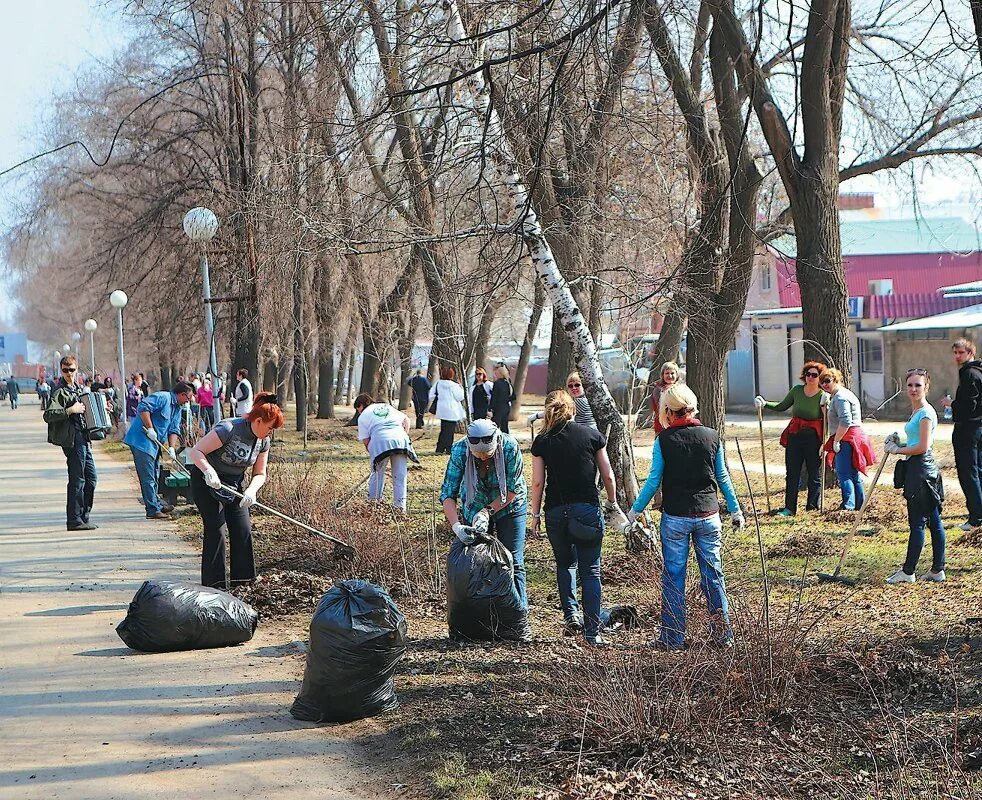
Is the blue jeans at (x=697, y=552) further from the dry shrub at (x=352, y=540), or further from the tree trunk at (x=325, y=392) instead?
the tree trunk at (x=325, y=392)

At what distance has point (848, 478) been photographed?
12.4 meters

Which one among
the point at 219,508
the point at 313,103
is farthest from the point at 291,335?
the point at 219,508

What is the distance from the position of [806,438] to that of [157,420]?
793 cm

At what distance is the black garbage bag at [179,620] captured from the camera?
7426 millimetres

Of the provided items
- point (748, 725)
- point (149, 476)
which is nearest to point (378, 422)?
point (149, 476)

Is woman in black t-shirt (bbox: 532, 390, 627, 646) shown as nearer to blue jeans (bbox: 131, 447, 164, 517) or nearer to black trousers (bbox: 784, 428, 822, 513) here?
black trousers (bbox: 784, 428, 822, 513)

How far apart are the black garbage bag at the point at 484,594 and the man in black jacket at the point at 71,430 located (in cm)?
670

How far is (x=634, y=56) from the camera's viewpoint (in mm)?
11195

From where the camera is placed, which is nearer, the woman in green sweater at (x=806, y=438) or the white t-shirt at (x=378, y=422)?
the woman in green sweater at (x=806, y=438)

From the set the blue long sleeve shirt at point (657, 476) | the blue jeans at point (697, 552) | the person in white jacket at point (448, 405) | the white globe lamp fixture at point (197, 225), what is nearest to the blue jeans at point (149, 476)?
the white globe lamp fixture at point (197, 225)

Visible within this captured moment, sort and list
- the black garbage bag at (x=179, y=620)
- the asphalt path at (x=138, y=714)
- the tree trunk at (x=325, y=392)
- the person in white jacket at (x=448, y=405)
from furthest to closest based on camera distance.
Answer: the tree trunk at (x=325, y=392) → the person in white jacket at (x=448, y=405) → the black garbage bag at (x=179, y=620) → the asphalt path at (x=138, y=714)

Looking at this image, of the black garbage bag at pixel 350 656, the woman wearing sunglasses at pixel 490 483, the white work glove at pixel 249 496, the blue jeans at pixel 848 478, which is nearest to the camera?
Result: the black garbage bag at pixel 350 656

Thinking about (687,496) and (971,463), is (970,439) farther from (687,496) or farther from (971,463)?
(687,496)

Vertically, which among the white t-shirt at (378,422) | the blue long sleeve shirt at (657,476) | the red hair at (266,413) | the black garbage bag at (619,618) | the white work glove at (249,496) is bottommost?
the black garbage bag at (619,618)
